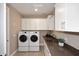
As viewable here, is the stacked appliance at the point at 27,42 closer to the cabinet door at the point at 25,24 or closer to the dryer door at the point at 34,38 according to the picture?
the dryer door at the point at 34,38

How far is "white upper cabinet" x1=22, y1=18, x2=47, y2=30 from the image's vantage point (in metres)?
7.48

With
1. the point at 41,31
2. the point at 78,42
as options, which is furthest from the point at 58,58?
the point at 41,31

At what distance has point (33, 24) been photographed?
7.55 m

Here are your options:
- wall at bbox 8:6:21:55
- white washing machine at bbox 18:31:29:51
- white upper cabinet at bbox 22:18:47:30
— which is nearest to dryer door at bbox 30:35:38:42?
white washing machine at bbox 18:31:29:51

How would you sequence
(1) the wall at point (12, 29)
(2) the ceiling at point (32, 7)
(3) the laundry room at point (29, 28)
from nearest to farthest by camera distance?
(2) the ceiling at point (32, 7) → (3) the laundry room at point (29, 28) → (1) the wall at point (12, 29)

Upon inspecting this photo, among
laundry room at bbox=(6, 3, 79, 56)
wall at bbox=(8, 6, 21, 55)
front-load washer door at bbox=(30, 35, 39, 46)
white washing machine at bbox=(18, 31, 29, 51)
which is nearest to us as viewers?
laundry room at bbox=(6, 3, 79, 56)

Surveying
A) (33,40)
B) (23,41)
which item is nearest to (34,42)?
(33,40)

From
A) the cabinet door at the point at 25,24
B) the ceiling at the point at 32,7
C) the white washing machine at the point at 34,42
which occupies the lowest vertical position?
the white washing machine at the point at 34,42

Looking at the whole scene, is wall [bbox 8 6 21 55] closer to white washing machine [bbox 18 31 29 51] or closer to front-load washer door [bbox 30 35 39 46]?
white washing machine [bbox 18 31 29 51]

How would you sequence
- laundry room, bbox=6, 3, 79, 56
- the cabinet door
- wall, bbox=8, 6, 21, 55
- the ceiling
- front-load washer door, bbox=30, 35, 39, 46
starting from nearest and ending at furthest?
1. the ceiling
2. laundry room, bbox=6, 3, 79, 56
3. wall, bbox=8, 6, 21, 55
4. front-load washer door, bbox=30, 35, 39, 46
5. the cabinet door

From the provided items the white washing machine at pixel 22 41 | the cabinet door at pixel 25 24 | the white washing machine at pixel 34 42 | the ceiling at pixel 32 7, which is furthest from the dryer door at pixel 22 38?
the ceiling at pixel 32 7

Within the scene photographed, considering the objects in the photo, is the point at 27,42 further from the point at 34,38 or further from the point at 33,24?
the point at 33,24

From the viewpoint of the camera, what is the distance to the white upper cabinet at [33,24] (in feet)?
24.5

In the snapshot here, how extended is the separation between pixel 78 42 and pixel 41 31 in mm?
5842
